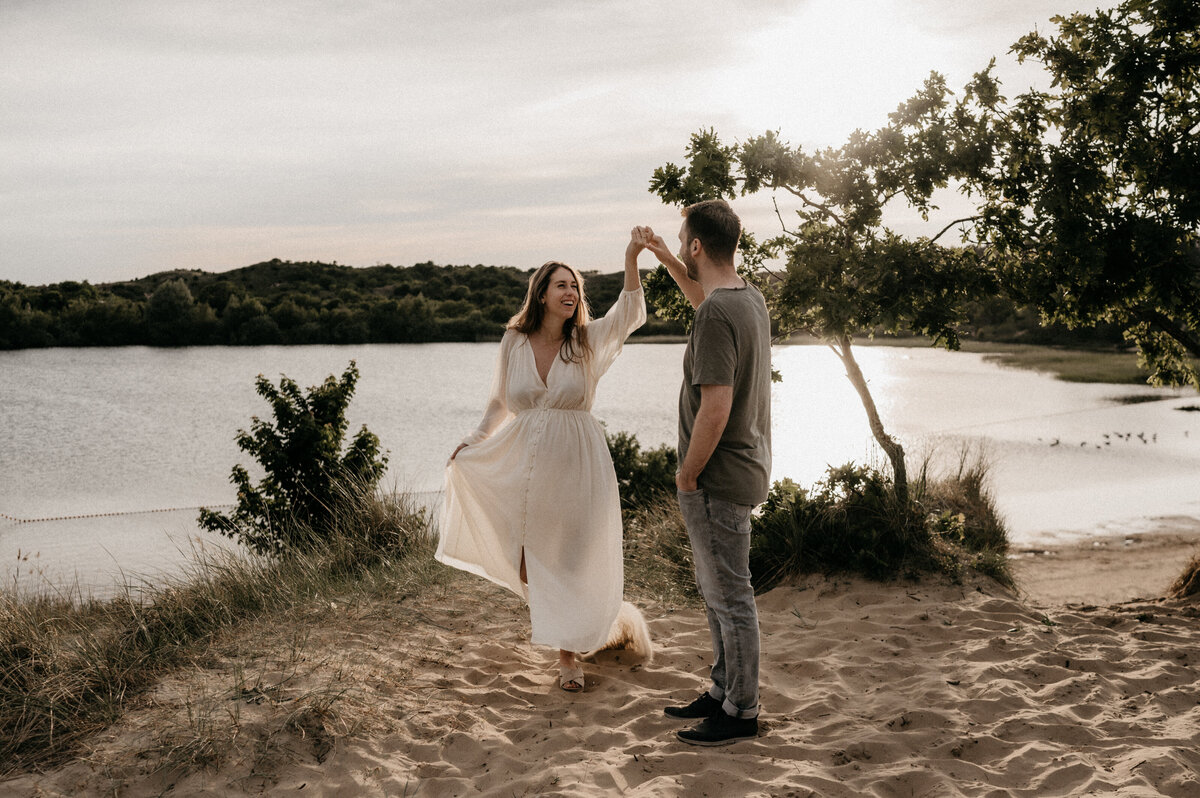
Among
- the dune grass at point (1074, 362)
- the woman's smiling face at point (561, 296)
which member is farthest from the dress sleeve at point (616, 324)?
the dune grass at point (1074, 362)

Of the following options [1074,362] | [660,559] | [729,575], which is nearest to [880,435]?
[660,559]

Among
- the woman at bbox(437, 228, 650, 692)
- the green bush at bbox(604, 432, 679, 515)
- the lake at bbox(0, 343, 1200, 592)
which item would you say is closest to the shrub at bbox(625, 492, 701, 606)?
the green bush at bbox(604, 432, 679, 515)

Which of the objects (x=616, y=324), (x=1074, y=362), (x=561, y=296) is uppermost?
(x=1074, y=362)

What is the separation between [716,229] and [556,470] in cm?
164

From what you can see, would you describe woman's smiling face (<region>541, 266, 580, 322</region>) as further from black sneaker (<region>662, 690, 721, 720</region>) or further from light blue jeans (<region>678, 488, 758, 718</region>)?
black sneaker (<region>662, 690, 721, 720</region>)

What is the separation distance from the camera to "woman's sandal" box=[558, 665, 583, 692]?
4.56m

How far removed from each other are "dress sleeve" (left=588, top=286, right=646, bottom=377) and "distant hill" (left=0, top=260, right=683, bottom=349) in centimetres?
3949

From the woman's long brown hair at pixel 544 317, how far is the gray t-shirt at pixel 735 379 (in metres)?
1.03

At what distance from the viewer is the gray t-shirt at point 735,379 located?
3.47m

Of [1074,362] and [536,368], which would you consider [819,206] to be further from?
[1074,362]

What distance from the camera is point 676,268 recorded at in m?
4.28

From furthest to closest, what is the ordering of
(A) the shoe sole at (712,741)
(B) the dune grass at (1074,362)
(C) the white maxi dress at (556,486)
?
(B) the dune grass at (1074,362)
(C) the white maxi dress at (556,486)
(A) the shoe sole at (712,741)

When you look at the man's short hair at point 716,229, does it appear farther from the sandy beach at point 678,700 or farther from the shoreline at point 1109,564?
the shoreline at point 1109,564

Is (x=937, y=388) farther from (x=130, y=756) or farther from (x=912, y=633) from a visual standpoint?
(x=130, y=756)
